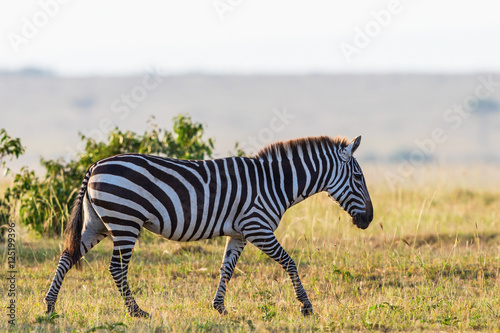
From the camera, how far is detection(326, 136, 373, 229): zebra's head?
776 centimetres

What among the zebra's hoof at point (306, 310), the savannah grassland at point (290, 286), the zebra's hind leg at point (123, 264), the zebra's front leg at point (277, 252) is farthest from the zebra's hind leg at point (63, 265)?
the zebra's hoof at point (306, 310)

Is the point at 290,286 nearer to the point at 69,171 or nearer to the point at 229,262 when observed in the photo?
the point at 229,262

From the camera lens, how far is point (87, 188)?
7.02m

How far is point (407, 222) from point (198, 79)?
77390 millimetres

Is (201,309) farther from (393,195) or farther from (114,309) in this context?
(393,195)

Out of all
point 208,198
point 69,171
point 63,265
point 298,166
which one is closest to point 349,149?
point 298,166

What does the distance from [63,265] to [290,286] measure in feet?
10.5

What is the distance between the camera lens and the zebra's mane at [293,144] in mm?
7695

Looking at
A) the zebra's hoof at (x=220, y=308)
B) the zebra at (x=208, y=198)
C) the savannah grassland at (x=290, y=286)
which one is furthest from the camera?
the zebra's hoof at (x=220, y=308)

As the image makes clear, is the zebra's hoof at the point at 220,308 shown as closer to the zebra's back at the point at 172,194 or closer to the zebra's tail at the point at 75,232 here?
the zebra's back at the point at 172,194

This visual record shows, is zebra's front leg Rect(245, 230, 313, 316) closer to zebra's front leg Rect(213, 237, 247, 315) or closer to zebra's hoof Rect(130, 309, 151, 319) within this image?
zebra's front leg Rect(213, 237, 247, 315)

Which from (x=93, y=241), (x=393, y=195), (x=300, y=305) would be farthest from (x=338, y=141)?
(x=393, y=195)

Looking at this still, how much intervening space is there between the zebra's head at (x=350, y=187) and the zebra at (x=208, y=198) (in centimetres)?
1

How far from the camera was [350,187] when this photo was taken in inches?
307
